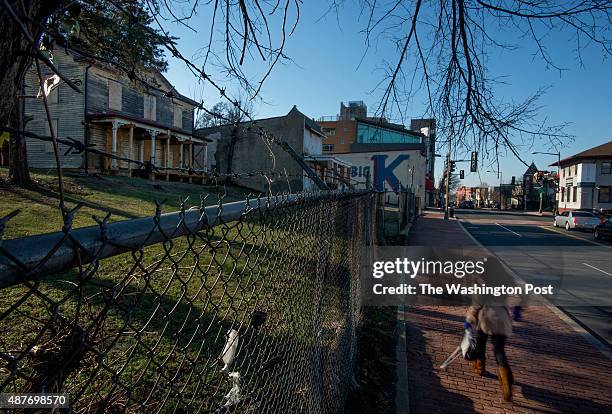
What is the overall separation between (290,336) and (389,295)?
218 inches

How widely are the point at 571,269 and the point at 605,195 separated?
4089 centimetres

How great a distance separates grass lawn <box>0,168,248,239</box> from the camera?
7.80 meters

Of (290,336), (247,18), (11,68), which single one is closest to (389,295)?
(290,336)

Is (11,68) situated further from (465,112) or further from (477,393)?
(477,393)

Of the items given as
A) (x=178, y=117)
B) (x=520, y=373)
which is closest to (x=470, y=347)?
(x=520, y=373)

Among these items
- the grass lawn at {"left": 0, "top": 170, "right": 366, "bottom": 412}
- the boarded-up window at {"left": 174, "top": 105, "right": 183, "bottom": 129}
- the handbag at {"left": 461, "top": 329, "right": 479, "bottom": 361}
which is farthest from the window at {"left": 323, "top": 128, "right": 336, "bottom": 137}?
the handbag at {"left": 461, "top": 329, "right": 479, "bottom": 361}

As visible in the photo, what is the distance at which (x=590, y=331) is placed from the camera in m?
6.54

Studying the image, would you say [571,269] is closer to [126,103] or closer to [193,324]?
Result: [193,324]

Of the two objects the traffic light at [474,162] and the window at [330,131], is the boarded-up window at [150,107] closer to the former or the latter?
the traffic light at [474,162]

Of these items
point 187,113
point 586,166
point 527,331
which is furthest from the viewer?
point 586,166

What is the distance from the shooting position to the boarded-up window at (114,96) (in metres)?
21.2

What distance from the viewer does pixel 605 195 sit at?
4403 cm

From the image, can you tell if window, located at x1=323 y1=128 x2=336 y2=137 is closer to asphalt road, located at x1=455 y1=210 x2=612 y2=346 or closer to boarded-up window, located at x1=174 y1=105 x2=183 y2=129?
boarded-up window, located at x1=174 y1=105 x2=183 y2=129

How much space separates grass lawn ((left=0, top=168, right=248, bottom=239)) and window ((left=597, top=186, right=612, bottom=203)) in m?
46.3
